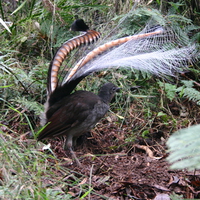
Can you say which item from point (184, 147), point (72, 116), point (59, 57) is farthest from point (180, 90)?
point (184, 147)

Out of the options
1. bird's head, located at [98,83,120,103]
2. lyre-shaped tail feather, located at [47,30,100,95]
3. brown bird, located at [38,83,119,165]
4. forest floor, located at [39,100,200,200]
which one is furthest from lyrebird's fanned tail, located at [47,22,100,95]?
forest floor, located at [39,100,200,200]

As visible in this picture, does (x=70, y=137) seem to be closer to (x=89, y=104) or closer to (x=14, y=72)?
(x=89, y=104)

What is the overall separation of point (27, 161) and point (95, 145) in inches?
54.9

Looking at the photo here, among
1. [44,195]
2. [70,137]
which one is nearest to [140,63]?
[70,137]

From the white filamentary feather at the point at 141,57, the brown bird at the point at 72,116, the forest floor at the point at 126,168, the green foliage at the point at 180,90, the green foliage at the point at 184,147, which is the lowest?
the forest floor at the point at 126,168

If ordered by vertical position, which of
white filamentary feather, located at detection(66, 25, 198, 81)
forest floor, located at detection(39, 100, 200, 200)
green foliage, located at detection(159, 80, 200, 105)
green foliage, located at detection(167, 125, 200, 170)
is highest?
green foliage, located at detection(167, 125, 200, 170)

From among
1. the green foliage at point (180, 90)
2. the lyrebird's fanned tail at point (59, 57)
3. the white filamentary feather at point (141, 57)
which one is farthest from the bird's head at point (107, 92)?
the green foliage at point (180, 90)

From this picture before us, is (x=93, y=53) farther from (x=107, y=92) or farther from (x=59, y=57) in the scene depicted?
(x=107, y=92)

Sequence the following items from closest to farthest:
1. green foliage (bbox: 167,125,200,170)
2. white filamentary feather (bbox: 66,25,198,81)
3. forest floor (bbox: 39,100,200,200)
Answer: green foliage (bbox: 167,125,200,170) < forest floor (bbox: 39,100,200,200) < white filamentary feather (bbox: 66,25,198,81)

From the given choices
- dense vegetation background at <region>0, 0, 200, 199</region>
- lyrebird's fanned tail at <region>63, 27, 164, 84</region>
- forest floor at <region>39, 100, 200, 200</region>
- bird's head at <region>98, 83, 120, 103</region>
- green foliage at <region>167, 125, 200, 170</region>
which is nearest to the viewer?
green foliage at <region>167, 125, 200, 170</region>

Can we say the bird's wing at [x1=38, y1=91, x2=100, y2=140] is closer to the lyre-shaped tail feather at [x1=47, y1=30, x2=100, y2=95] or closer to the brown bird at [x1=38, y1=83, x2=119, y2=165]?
the brown bird at [x1=38, y1=83, x2=119, y2=165]

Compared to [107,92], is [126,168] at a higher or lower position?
lower

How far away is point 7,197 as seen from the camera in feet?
7.02

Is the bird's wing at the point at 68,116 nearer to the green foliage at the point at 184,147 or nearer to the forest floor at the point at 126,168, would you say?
the forest floor at the point at 126,168
